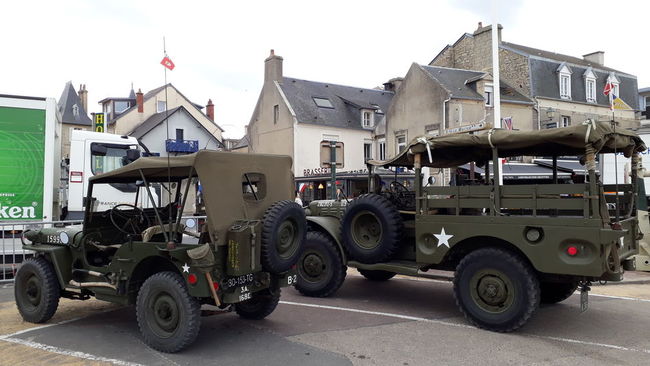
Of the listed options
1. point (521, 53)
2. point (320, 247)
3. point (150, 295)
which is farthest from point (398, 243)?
point (521, 53)

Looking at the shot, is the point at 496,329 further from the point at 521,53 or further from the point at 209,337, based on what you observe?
the point at 521,53

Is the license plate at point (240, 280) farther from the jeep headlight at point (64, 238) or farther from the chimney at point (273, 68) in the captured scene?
the chimney at point (273, 68)

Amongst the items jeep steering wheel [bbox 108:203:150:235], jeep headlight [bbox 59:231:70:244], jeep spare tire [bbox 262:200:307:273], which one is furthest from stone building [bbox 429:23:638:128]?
jeep headlight [bbox 59:231:70:244]

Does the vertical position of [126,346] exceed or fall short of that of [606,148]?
it falls short

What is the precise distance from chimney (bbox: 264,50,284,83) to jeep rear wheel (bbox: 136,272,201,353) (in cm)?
3070

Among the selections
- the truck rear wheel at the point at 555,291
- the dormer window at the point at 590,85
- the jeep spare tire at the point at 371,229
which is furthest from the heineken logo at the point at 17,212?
the dormer window at the point at 590,85

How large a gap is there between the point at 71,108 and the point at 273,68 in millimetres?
22422

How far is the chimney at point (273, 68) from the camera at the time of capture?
34.8 metres

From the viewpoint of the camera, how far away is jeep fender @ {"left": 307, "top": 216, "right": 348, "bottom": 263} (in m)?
7.74

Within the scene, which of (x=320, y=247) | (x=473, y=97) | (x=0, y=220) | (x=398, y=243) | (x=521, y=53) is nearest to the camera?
(x=398, y=243)

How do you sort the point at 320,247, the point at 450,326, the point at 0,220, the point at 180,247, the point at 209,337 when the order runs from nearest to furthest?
the point at 180,247
the point at 209,337
the point at 450,326
the point at 320,247
the point at 0,220

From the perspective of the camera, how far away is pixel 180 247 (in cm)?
508

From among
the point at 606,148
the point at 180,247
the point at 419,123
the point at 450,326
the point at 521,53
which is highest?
the point at 521,53

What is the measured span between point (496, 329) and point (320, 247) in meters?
2.86
